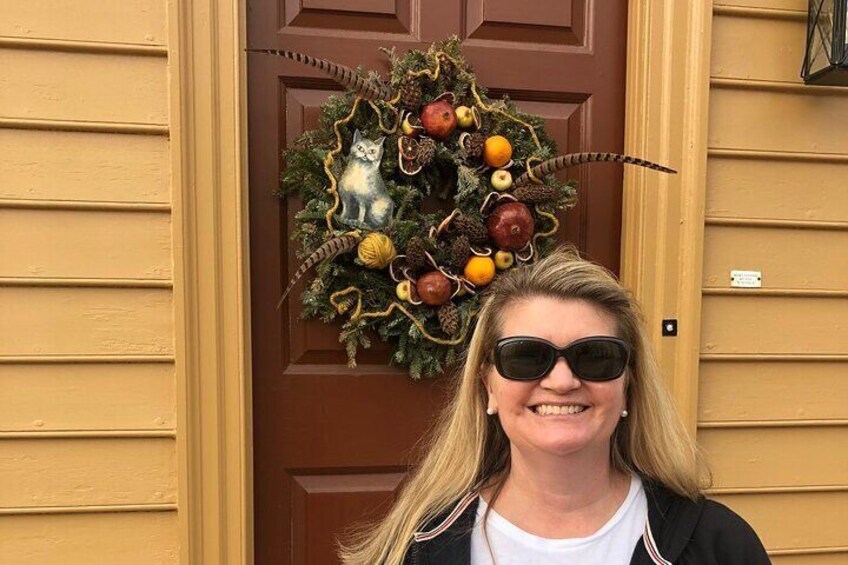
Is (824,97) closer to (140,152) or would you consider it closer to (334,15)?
(334,15)

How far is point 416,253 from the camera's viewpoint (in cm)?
156

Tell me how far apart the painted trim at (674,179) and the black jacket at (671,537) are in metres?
0.80

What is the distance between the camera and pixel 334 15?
1.68m

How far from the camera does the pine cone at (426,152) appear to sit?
156 cm

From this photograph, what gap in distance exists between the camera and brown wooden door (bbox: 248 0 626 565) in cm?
166

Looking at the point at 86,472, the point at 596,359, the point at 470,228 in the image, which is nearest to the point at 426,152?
the point at 470,228

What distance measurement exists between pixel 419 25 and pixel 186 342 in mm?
1075

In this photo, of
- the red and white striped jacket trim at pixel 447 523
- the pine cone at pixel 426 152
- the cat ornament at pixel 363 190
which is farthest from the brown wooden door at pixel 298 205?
the red and white striped jacket trim at pixel 447 523

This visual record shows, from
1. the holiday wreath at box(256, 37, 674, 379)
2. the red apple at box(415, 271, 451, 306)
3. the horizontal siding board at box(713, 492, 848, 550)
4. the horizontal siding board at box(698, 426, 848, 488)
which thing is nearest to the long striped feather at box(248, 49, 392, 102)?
the holiday wreath at box(256, 37, 674, 379)

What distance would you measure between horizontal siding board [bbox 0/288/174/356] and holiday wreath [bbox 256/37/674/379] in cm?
38

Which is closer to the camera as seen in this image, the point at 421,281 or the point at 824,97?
the point at 421,281

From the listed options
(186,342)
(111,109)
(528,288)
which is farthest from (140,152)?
(528,288)

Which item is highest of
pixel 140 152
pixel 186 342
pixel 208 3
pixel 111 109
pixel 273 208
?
pixel 208 3

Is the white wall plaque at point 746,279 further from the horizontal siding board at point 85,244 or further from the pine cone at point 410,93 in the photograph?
the horizontal siding board at point 85,244
